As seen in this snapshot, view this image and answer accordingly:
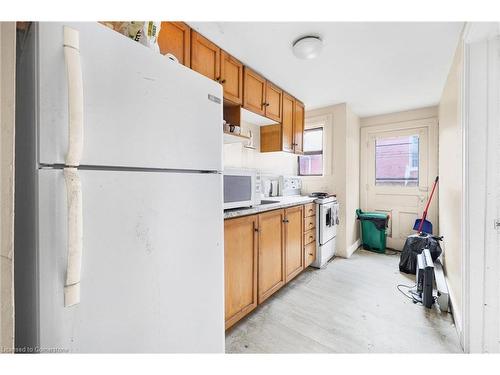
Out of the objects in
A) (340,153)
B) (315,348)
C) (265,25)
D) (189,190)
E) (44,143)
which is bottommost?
(315,348)

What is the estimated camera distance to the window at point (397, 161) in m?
3.36

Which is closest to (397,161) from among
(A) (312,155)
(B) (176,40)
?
(A) (312,155)

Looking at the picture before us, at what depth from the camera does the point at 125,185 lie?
682mm

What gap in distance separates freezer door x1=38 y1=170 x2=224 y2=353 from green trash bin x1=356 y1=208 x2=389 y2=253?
3.15m

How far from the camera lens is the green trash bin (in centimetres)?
332

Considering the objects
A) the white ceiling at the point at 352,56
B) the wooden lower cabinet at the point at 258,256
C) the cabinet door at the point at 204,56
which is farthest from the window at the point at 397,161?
the cabinet door at the point at 204,56

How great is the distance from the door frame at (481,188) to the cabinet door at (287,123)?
1.62 metres

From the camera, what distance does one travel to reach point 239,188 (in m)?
1.65

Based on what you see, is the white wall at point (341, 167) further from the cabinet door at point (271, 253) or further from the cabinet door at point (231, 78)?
the cabinet door at point (231, 78)

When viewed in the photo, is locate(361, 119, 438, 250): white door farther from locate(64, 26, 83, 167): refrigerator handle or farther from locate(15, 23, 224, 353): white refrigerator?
locate(64, 26, 83, 167): refrigerator handle

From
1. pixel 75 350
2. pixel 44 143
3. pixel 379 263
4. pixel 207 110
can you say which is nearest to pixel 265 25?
pixel 207 110

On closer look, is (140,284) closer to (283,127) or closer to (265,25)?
(265,25)

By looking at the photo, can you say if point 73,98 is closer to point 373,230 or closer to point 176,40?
point 176,40

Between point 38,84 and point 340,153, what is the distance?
10.7 ft
